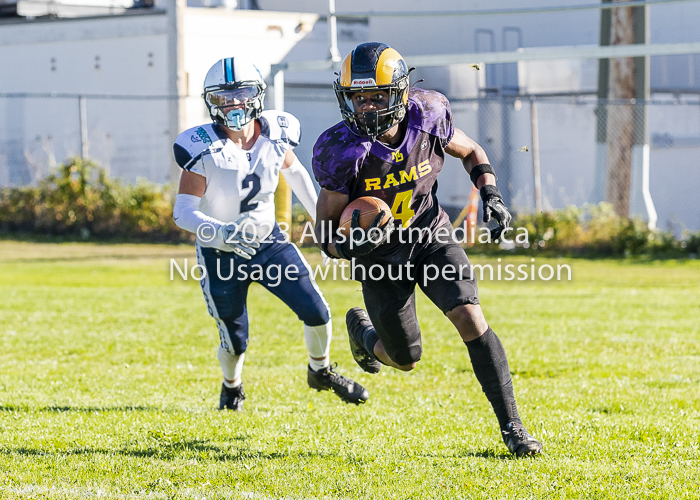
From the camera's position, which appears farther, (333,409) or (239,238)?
(333,409)

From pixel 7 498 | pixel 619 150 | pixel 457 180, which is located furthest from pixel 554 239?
pixel 7 498

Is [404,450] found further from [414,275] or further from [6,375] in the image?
[6,375]

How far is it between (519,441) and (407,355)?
855 mm

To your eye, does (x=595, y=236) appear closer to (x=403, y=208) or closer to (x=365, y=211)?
(x=403, y=208)

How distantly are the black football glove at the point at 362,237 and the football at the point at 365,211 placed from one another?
19mm

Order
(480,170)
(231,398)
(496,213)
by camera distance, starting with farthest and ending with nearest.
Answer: (231,398) → (480,170) → (496,213)

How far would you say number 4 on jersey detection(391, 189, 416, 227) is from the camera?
13.7 feet

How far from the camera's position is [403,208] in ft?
13.8

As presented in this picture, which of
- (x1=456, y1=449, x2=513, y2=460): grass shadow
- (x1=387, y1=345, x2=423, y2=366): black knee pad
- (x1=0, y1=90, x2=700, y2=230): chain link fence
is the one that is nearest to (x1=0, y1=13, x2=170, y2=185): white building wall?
(x1=0, y1=90, x2=700, y2=230): chain link fence

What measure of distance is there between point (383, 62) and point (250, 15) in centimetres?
1548

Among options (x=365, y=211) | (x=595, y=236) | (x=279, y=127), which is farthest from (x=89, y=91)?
(x=365, y=211)

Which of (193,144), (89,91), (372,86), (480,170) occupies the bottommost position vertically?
(480,170)

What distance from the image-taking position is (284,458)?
3877mm

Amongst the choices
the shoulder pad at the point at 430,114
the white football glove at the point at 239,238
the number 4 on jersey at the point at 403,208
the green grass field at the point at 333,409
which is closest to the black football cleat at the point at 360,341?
the green grass field at the point at 333,409
